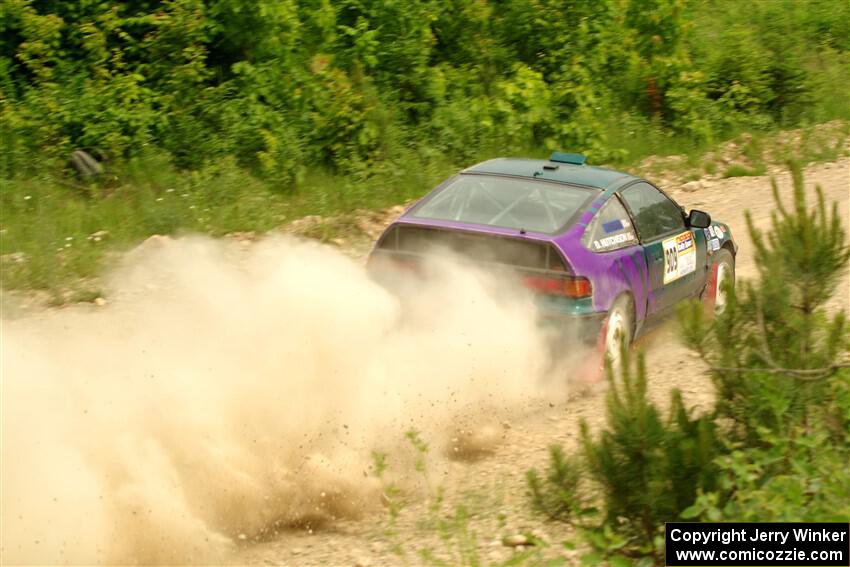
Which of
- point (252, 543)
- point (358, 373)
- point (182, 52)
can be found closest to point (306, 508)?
point (252, 543)

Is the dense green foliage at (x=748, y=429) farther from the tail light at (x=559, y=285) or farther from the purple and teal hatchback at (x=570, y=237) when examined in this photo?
the tail light at (x=559, y=285)

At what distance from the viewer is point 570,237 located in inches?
312

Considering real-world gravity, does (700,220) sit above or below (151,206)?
above

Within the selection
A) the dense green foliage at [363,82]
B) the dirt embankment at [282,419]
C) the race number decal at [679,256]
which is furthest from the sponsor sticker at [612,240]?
the dense green foliage at [363,82]

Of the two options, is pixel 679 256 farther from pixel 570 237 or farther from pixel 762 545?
pixel 762 545

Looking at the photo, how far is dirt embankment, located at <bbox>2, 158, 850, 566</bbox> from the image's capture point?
5484 mm

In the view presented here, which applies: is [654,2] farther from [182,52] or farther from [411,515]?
[411,515]

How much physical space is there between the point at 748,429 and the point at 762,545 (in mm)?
834

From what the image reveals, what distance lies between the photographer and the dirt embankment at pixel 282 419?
18.0 feet

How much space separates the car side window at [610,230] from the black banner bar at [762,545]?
3225mm

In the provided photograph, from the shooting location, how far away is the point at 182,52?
14.0 m

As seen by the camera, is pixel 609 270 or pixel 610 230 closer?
pixel 609 270

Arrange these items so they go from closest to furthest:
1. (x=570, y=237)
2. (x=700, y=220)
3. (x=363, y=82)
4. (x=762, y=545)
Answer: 1. (x=762, y=545)
2. (x=570, y=237)
3. (x=700, y=220)
4. (x=363, y=82)

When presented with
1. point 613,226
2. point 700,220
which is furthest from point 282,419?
point 700,220
